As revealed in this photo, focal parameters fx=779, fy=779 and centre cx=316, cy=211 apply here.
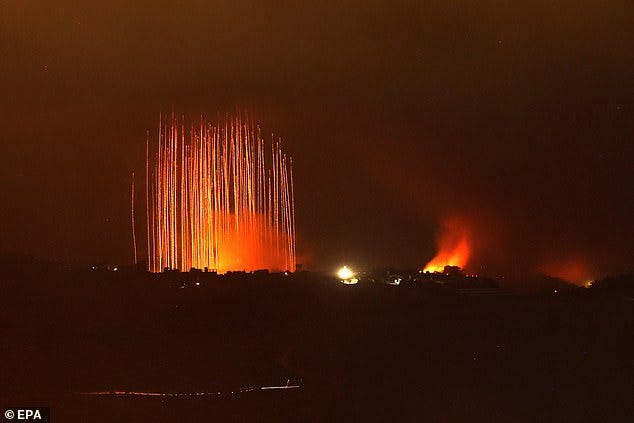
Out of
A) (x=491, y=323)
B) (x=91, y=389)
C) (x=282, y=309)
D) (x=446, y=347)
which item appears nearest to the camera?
(x=91, y=389)

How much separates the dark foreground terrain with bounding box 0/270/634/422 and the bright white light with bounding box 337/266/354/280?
32.4 feet

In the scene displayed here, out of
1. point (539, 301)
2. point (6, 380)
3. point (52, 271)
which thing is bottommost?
point (6, 380)

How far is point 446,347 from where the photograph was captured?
20.2 metres

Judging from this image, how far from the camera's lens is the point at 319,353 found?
19.5m

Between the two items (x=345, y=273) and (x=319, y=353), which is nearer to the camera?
→ (x=319, y=353)

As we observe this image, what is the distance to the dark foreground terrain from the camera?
14445 millimetres

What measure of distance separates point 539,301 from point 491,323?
5.49 metres

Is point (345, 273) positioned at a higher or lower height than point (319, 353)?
higher

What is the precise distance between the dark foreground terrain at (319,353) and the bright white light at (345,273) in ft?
32.4

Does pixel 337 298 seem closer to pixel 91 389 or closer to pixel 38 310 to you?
pixel 38 310

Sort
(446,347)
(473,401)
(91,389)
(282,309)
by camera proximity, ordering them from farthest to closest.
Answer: (282,309) → (446,347) → (91,389) → (473,401)

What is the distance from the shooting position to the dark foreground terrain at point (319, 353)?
14.4 m

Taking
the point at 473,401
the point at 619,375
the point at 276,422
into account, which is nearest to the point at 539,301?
the point at 619,375

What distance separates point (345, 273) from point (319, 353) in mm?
24986
